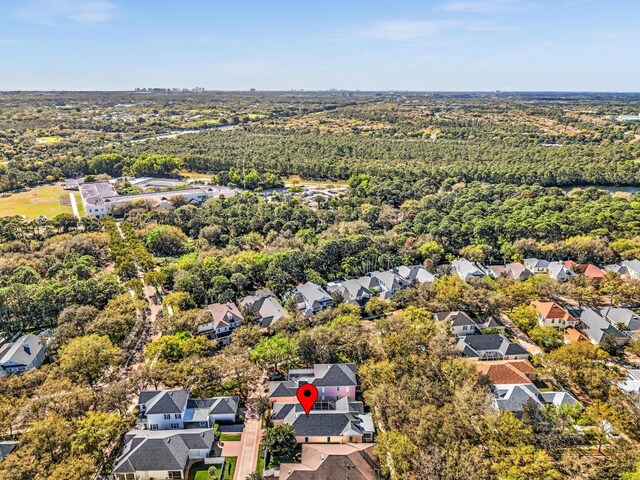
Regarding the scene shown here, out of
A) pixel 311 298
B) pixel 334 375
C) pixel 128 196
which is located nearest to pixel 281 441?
pixel 334 375

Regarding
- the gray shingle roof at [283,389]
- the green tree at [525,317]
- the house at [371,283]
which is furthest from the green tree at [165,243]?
the green tree at [525,317]

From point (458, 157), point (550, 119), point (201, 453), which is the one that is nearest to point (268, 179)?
point (458, 157)

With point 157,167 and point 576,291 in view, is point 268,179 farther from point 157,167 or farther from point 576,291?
point 576,291

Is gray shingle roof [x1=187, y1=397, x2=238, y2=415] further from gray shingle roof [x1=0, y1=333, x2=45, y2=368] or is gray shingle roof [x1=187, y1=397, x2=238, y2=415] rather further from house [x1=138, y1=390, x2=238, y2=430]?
gray shingle roof [x1=0, y1=333, x2=45, y2=368]

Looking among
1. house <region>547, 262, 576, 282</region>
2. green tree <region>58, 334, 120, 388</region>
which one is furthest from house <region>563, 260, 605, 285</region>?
green tree <region>58, 334, 120, 388</region>

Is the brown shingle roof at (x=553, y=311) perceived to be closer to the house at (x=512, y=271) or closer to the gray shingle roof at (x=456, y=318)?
the gray shingle roof at (x=456, y=318)
